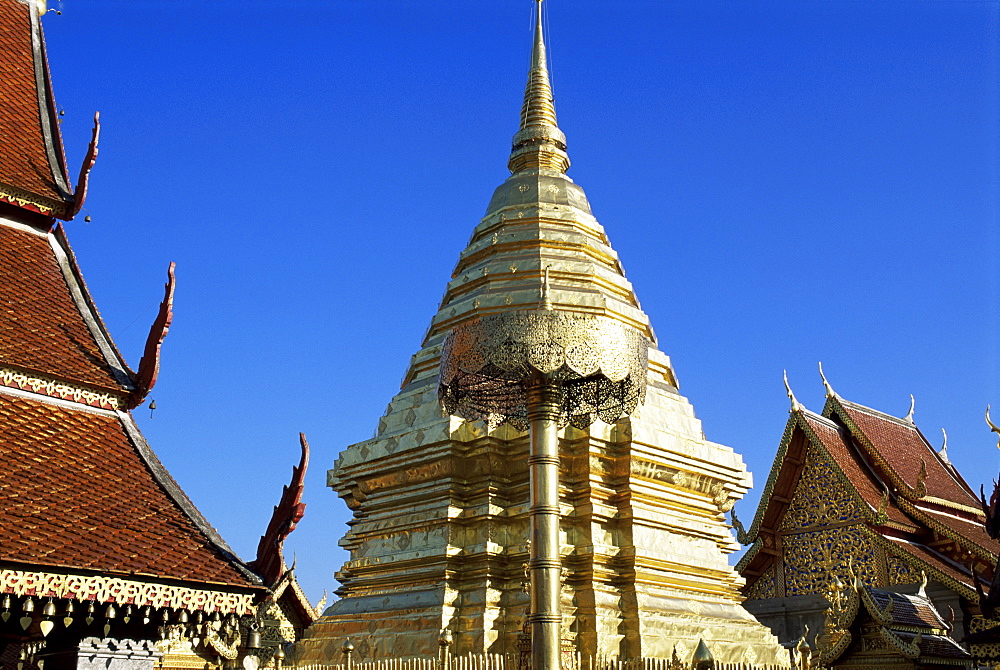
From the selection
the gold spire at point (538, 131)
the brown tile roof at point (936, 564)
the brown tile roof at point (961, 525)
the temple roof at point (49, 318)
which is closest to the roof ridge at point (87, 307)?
the temple roof at point (49, 318)

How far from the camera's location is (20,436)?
6562mm

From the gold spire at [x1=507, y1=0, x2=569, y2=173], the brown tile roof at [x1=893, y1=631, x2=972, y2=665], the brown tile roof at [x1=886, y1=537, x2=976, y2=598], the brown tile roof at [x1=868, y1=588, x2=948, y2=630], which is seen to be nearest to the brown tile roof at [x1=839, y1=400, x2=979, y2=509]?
the brown tile roof at [x1=886, y1=537, x2=976, y2=598]

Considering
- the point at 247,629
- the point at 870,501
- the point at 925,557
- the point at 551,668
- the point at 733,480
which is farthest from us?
the point at 870,501

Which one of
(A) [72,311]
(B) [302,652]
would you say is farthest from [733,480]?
(A) [72,311]

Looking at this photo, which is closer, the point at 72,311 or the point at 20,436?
the point at 20,436

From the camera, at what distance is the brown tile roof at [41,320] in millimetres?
7062

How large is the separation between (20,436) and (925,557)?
1329 cm

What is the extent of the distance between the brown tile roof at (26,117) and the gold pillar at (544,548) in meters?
4.40

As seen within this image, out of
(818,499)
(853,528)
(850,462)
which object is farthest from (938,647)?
(850,462)

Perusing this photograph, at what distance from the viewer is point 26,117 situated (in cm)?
915

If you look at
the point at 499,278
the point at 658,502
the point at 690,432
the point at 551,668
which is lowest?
the point at 551,668

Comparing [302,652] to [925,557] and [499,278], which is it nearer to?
[499,278]

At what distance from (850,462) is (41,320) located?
46.2ft

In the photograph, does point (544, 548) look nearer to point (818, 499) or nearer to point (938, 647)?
point (938, 647)
